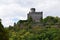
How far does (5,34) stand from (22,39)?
58108mm

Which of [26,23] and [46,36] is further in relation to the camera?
[26,23]

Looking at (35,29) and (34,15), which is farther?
(34,15)

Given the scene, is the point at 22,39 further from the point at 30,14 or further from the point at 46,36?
the point at 30,14

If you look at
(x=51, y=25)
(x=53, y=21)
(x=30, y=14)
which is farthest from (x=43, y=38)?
(x=30, y=14)

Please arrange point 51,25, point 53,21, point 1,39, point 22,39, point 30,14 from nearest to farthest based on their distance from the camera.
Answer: point 1,39 → point 22,39 → point 51,25 → point 53,21 → point 30,14

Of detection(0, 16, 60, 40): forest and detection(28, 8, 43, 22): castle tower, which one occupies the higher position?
detection(28, 8, 43, 22): castle tower

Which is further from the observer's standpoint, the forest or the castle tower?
the castle tower

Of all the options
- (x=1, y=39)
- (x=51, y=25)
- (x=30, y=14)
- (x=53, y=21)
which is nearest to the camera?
(x=1, y=39)

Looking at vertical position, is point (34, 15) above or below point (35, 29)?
above

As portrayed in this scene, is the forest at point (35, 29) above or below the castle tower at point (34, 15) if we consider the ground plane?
below

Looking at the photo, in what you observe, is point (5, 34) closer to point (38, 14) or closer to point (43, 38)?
point (43, 38)

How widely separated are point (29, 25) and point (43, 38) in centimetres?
4212

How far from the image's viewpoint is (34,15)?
181 meters

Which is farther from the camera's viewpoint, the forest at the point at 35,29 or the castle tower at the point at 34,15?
the castle tower at the point at 34,15
